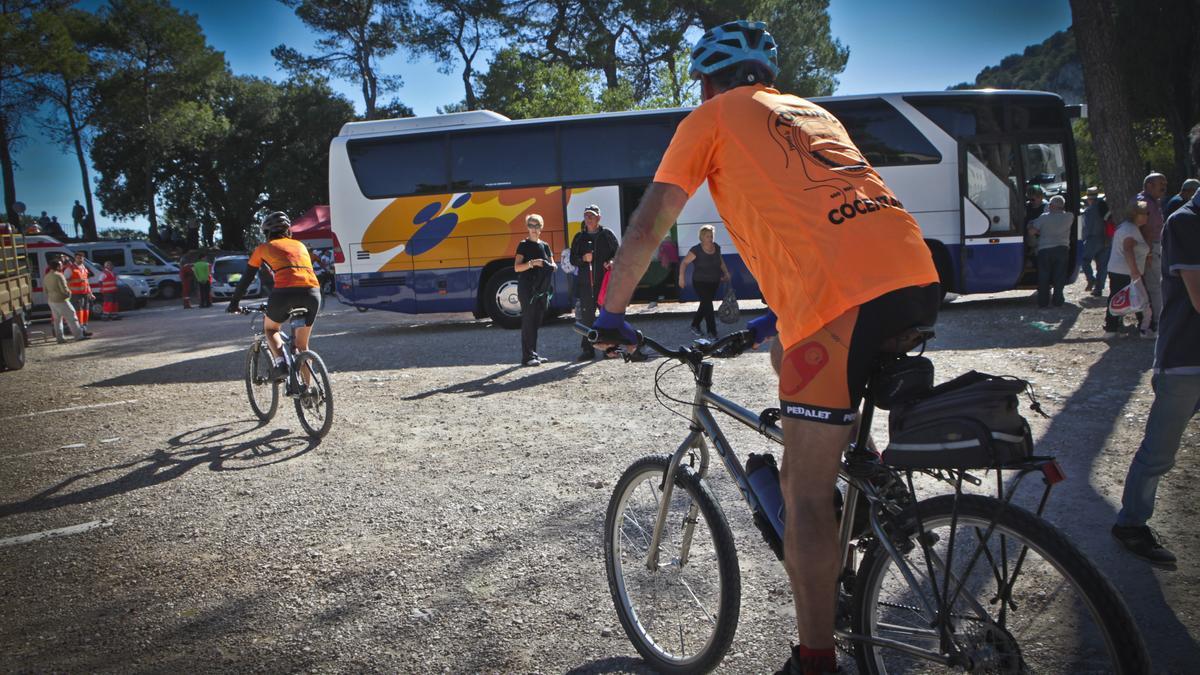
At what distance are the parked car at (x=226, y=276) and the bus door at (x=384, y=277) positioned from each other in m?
15.5

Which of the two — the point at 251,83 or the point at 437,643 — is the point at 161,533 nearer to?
the point at 437,643

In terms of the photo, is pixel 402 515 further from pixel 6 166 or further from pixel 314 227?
pixel 6 166

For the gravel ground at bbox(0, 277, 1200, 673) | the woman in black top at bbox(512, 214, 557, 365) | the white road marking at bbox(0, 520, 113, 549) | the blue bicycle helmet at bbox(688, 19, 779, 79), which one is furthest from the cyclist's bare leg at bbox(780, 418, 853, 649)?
the woman in black top at bbox(512, 214, 557, 365)

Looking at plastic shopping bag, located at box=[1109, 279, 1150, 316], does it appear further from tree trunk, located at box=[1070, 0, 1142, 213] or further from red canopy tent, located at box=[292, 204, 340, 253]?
red canopy tent, located at box=[292, 204, 340, 253]

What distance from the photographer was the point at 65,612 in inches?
147

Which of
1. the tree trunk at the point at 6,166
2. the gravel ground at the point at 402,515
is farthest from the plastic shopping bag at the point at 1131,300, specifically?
the tree trunk at the point at 6,166

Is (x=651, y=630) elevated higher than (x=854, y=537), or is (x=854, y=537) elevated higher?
(x=854, y=537)

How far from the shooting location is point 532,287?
33.7ft

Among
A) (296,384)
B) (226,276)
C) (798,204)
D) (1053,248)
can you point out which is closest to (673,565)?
(798,204)

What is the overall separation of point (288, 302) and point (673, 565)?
531cm

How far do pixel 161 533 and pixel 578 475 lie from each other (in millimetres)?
2446

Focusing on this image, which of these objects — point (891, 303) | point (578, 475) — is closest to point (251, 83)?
point (578, 475)

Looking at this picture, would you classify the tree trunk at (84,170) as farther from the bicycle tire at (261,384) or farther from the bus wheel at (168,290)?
the bicycle tire at (261,384)

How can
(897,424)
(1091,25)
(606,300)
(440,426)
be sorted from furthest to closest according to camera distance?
1. (1091,25)
2. (440,426)
3. (606,300)
4. (897,424)
